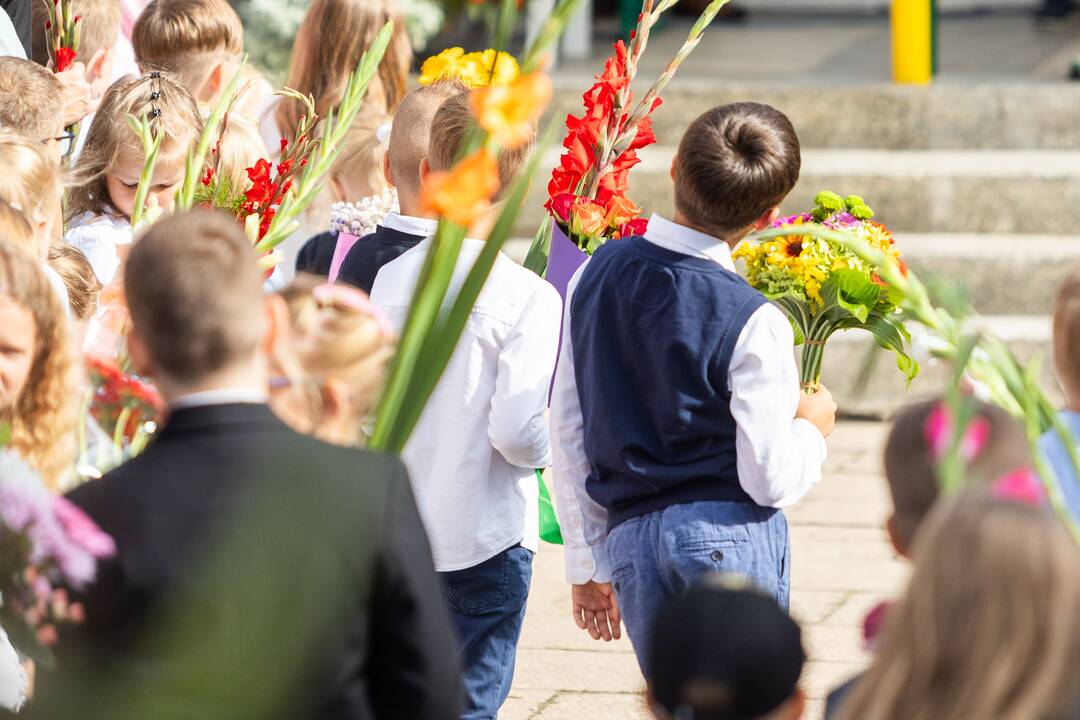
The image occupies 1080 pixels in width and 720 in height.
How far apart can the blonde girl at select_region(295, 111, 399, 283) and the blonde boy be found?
304 millimetres

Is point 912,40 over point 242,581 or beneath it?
beneath

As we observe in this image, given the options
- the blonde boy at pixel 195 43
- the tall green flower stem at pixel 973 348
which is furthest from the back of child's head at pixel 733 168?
the blonde boy at pixel 195 43

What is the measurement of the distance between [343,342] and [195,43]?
245 centimetres

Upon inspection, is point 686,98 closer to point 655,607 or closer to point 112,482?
point 655,607

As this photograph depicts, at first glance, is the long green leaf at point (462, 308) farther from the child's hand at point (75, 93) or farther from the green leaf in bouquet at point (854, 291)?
the child's hand at point (75, 93)

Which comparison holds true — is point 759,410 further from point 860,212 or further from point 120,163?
point 120,163

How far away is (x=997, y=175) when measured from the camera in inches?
281

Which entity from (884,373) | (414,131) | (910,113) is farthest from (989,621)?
(910,113)

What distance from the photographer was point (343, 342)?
68.4 inches

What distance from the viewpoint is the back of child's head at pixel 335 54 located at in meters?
3.99

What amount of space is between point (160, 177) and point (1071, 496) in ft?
6.37

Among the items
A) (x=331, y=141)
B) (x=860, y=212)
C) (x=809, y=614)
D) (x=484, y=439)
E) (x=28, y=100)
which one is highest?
(x=331, y=141)

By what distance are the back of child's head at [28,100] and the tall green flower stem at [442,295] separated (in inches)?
76.0

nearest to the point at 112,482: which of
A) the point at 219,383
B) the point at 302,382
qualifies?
the point at 219,383
